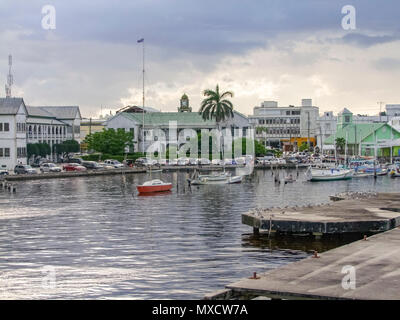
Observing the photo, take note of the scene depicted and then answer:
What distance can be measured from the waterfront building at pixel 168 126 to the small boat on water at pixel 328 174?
5472 cm

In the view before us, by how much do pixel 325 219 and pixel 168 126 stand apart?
139m

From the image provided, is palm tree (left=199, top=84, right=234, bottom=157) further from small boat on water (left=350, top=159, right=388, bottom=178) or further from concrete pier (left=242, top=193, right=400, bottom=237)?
concrete pier (left=242, top=193, right=400, bottom=237)

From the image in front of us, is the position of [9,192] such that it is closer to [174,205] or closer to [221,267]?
[174,205]

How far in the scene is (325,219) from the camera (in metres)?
51.3

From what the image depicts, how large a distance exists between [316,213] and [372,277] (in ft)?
79.3

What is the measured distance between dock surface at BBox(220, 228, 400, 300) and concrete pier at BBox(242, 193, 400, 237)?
11.3 metres

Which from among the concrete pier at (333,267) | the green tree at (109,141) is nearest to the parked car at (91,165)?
the green tree at (109,141)

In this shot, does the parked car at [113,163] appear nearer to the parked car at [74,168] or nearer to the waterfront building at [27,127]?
the parked car at [74,168]

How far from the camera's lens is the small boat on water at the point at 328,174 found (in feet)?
422

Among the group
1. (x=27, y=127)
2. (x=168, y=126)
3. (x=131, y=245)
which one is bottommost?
(x=131, y=245)

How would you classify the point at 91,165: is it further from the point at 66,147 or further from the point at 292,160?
the point at 292,160

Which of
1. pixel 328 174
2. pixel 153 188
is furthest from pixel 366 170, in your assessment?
pixel 153 188

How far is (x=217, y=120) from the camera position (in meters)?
177
